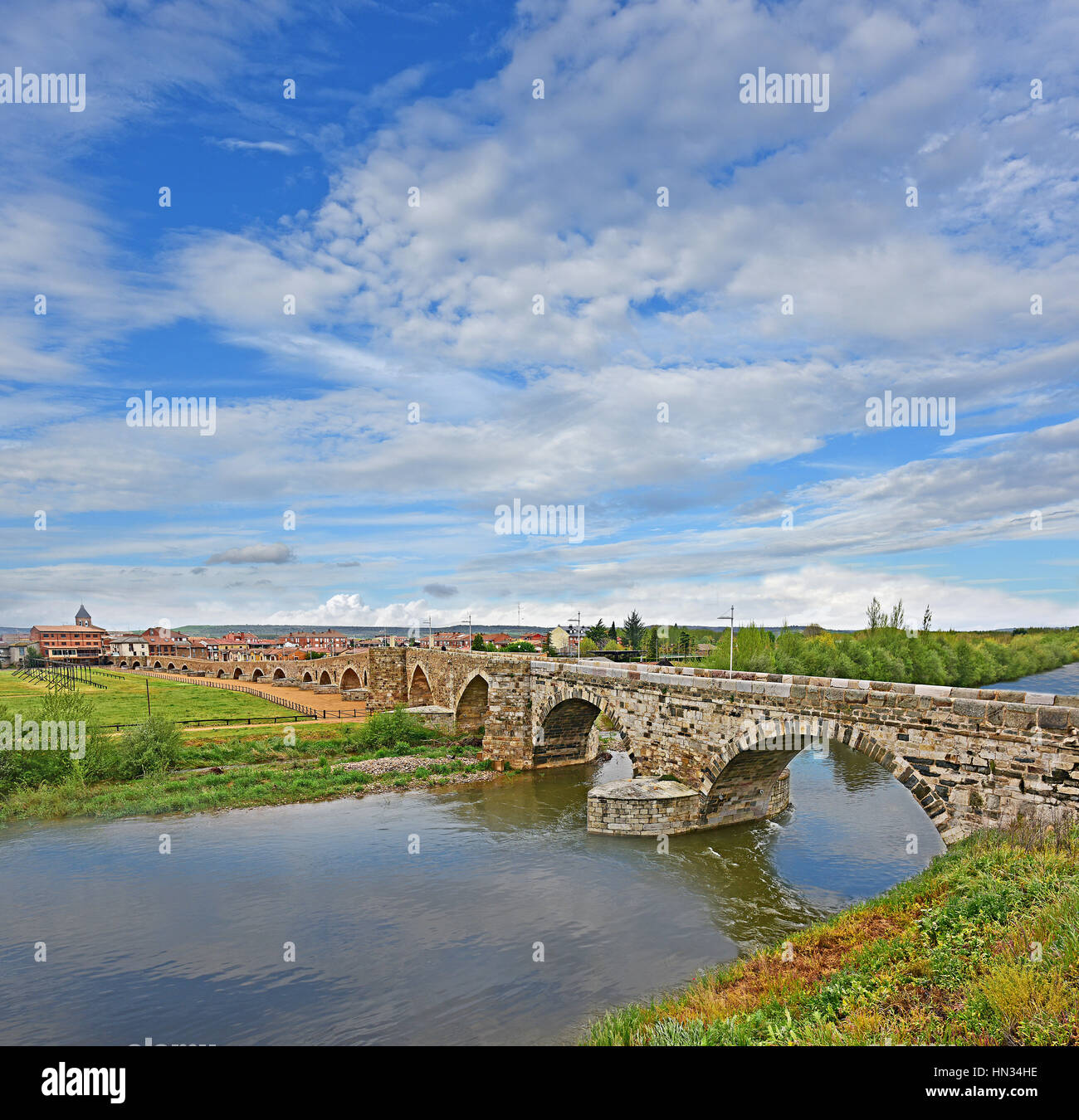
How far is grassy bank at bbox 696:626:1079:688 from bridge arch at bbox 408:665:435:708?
2384cm

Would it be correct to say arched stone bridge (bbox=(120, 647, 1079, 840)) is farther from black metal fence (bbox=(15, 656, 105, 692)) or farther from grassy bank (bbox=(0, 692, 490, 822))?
black metal fence (bbox=(15, 656, 105, 692))

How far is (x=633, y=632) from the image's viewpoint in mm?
113500

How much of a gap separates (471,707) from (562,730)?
11116 millimetres

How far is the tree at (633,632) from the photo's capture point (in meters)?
111

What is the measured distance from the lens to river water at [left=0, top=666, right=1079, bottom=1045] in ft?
43.2

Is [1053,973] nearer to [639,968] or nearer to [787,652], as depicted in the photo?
[639,968]

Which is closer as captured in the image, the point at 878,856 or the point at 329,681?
the point at 878,856

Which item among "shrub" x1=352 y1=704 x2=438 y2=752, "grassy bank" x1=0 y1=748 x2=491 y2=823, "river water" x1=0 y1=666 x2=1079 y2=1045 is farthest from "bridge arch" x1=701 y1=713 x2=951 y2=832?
"shrub" x1=352 y1=704 x2=438 y2=752

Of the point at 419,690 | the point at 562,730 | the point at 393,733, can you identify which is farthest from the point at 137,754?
the point at 419,690

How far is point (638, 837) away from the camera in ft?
76.0

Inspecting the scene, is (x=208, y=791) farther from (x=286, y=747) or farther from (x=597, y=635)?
(x=597, y=635)
